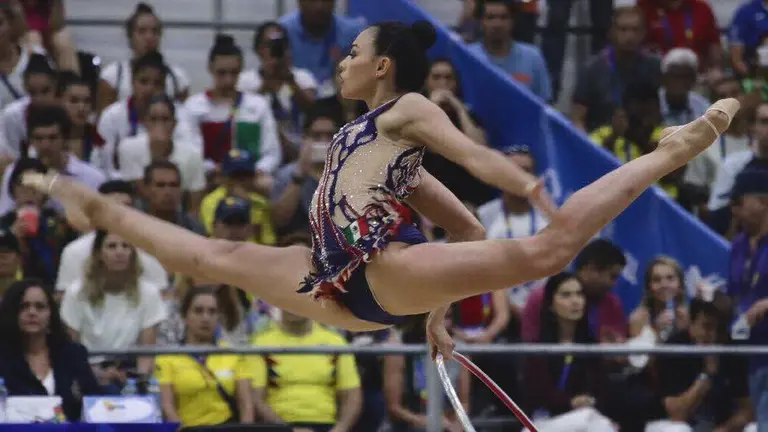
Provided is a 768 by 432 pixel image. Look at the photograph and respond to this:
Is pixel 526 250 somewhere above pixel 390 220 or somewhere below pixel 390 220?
below

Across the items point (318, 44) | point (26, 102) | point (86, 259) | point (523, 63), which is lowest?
point (86, 259)

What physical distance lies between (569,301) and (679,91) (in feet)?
9.69

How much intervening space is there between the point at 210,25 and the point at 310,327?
4.01 m

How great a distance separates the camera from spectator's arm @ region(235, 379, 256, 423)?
7.90m

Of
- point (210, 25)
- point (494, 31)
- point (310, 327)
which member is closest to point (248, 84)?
point (210, 25)

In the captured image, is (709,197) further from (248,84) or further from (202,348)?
(202,348)

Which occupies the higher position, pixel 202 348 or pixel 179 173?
pixel 179 173

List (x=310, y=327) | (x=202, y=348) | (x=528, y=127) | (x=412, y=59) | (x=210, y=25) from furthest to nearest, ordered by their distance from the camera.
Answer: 1. (x=210, y=25)
2. (x=528, y=127)
3. (x=310, y=327)
4. (x=202, y=348)
5. (x=412, y=59)

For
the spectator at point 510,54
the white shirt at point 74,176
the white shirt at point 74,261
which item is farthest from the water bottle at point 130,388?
the spectator at point 510,54

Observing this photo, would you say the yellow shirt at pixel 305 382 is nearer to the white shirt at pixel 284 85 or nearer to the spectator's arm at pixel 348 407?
the spectator's arm at pixel 348 407

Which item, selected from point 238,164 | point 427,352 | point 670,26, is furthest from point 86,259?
point 670,26

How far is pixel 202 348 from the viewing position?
25.2 ft

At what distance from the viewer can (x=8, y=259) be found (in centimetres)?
852

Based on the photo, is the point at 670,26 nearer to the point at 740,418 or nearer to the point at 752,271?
the point at 752,271
